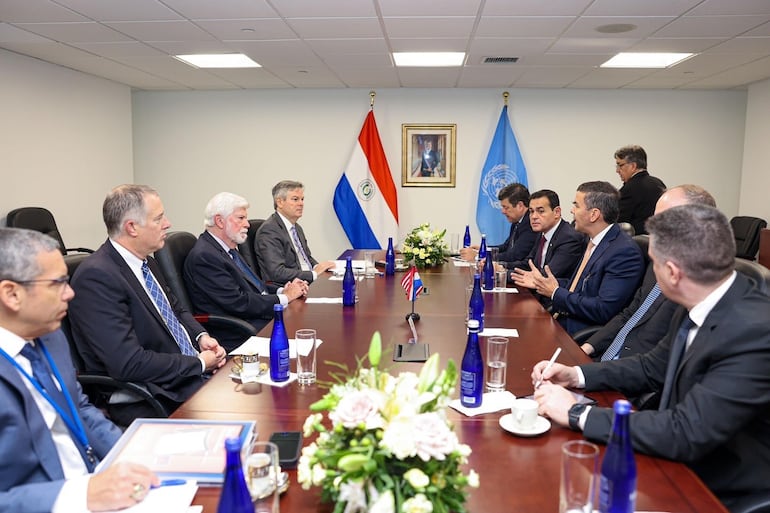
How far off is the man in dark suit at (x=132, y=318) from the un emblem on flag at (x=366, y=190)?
5.14 m

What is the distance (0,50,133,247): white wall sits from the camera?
5.66 m

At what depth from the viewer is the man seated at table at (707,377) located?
1474 millimetres

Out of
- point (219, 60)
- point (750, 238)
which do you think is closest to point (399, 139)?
point (219, 60)

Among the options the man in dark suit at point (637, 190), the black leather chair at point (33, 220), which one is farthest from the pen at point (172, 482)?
the man in dark suit at point (637, 190)

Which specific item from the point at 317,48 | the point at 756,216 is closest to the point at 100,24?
the point at 317,48

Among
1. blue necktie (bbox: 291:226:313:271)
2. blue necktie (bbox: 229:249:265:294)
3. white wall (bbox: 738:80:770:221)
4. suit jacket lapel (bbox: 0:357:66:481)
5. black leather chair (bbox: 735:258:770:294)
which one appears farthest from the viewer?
white wall (bbox: 738:80:770:221)

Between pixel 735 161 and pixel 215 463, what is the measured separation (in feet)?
26.5

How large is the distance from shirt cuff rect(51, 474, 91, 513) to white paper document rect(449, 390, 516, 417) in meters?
0.99

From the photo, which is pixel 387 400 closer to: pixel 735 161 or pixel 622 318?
pixel 622 318

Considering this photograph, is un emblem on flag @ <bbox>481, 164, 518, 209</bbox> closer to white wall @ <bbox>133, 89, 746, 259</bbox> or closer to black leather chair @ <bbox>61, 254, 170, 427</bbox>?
white wall @ <bbox>133, 89, 746, 259</bbox>

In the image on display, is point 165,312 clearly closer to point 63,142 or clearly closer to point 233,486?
point 233,486

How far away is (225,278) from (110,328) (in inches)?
47.2

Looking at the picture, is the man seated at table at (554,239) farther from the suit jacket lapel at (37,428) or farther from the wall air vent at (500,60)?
the suit jacket lapel at (37,428)

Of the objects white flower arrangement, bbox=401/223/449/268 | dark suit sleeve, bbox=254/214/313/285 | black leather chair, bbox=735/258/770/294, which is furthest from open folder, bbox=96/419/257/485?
white flower arrangement, bbox=401/223/449/268
